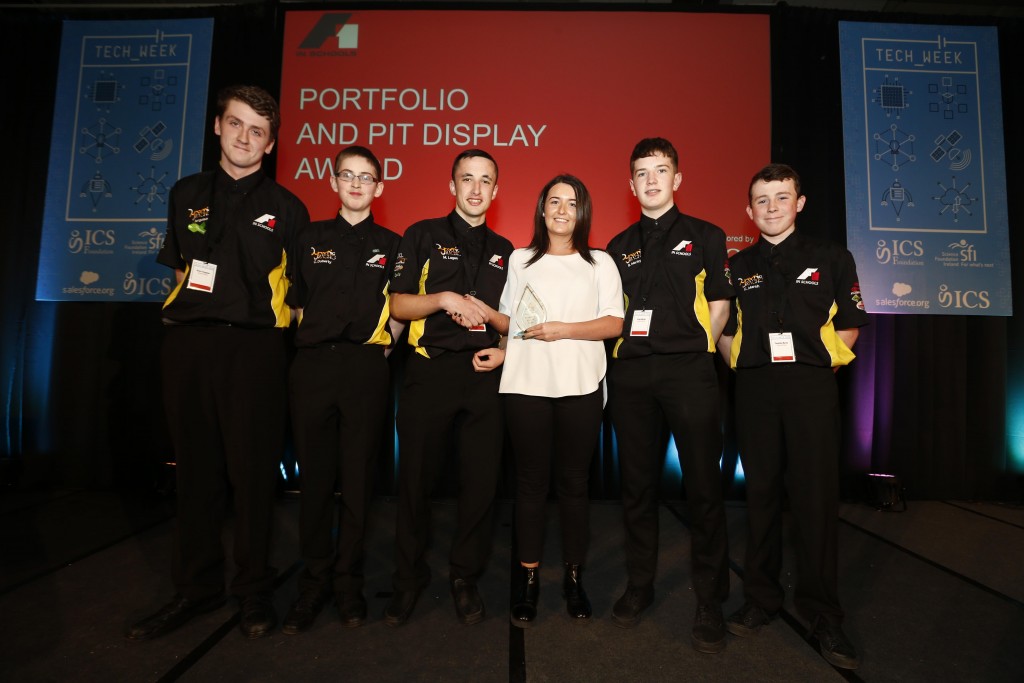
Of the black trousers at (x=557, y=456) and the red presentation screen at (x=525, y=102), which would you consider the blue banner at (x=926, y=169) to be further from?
the black trousers at (x=557, y=456)

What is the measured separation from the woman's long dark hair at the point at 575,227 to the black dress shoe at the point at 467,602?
125 cm

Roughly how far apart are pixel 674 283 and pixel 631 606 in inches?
47.9

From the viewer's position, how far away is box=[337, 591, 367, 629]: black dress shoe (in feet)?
5.93

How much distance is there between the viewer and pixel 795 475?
5.98ft

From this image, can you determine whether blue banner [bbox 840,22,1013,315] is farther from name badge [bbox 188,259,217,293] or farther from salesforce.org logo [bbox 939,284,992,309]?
name badge [bbox 188,259,217,293]

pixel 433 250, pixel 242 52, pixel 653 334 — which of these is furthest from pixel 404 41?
pixel 653 334

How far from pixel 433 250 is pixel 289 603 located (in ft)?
5.01

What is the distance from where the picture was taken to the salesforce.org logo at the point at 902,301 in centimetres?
351

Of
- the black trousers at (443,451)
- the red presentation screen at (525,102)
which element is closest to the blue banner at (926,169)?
the red presentation screen at (525,102)

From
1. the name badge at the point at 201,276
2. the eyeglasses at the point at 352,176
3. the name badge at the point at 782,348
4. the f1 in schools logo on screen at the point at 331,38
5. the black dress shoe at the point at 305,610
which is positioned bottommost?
the black dress shoe at the point at 305,610

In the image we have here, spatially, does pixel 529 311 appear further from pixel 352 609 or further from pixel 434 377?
pixel 352 609

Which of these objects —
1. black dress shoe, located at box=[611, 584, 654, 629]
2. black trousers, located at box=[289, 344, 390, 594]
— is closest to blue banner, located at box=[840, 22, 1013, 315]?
black dress shoe, located at box=[611, 584, 654, 629]

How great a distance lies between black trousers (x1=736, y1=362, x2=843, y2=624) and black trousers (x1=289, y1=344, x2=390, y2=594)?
146 cm

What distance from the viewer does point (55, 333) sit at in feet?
12.1
